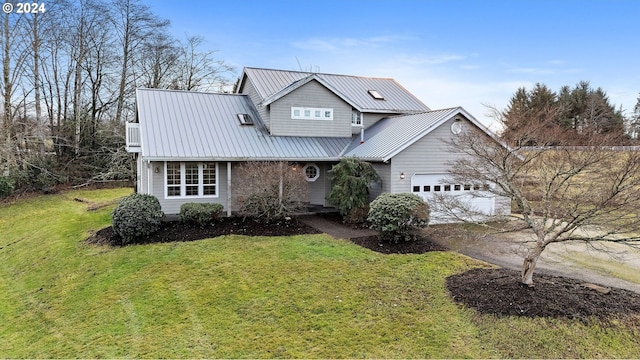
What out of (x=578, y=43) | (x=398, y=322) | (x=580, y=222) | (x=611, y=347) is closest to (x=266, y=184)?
(x=398, y=322)

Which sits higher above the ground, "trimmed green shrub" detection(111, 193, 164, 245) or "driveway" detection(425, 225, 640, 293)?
"trimmed green shrub" detection(111, 193, 164, 245)

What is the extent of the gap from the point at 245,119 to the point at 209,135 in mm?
2443

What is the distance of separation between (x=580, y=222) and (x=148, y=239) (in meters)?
11.6

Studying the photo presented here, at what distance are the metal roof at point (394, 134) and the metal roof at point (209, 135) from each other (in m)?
1.20

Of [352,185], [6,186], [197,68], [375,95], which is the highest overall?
[197,68]

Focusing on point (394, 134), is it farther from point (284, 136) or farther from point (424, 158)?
point (284, 136)

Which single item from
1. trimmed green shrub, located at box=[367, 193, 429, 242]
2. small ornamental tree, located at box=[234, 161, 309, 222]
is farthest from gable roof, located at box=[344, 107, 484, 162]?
small ornamental tree, located at box=[234, 161, 309, 222]

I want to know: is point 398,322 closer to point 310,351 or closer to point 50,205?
point 310,351

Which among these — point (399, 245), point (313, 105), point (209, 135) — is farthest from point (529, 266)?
point (313, 105)

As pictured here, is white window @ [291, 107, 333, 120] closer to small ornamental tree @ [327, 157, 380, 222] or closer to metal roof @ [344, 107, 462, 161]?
metal roof @ [344, 107, 462, 161]

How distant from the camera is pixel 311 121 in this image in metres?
18.2

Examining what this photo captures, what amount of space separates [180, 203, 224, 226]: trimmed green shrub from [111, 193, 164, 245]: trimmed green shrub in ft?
4.22

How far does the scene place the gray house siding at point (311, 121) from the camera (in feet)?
57.7

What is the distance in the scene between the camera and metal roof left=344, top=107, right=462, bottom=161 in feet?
47.1
